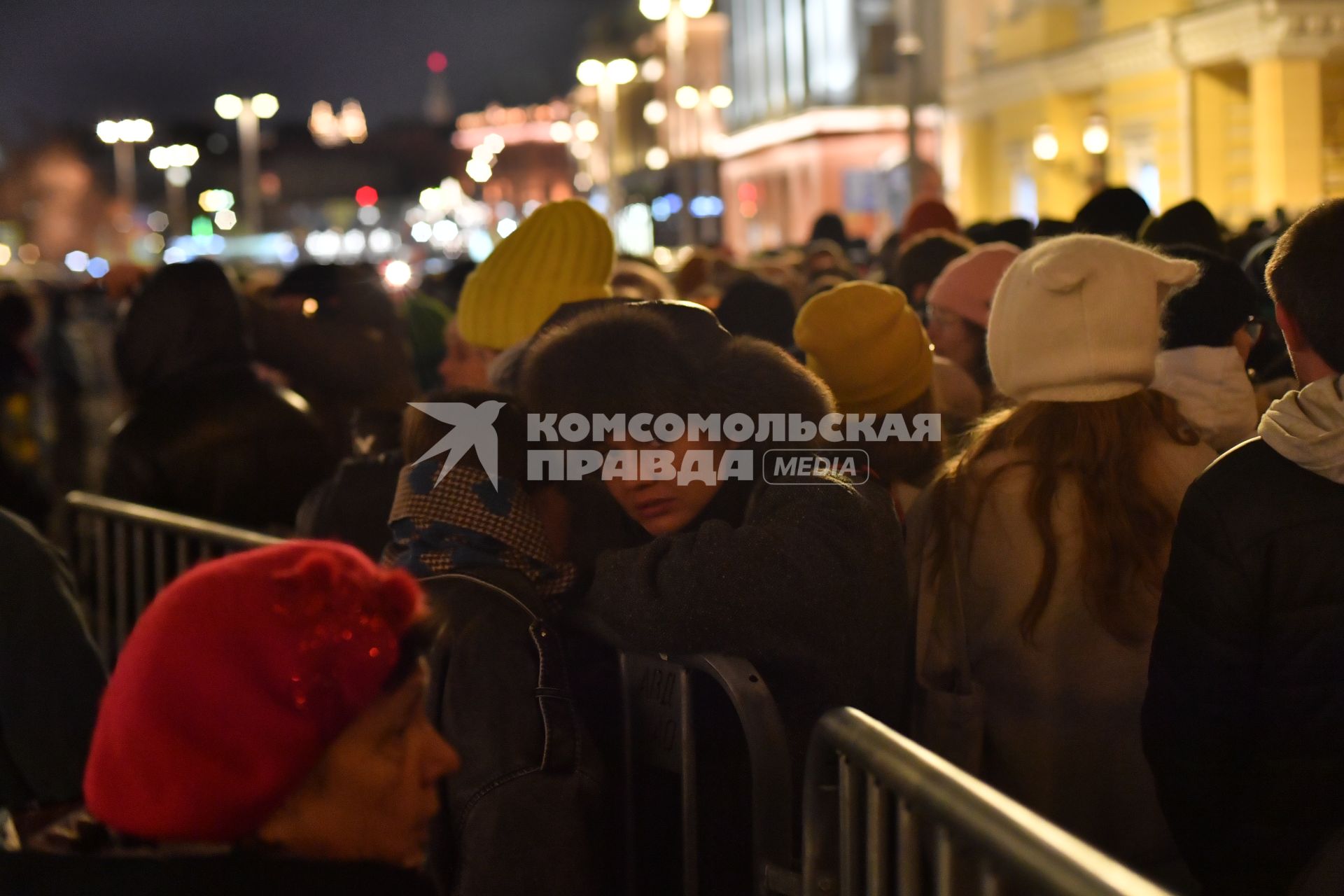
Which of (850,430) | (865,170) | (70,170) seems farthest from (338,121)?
(850,430)

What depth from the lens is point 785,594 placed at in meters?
3.23

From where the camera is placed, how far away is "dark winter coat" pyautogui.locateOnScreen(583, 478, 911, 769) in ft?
10.6

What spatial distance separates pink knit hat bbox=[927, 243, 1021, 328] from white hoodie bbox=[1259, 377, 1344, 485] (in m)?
3.34

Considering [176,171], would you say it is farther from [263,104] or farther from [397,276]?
[397,276]

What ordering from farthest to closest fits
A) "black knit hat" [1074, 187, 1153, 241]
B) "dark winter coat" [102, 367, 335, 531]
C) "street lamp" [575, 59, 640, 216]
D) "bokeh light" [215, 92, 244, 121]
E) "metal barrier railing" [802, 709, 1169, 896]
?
"bokeh light" [215, 92, 244, 121], "street lamp" [575, 59, 640, 216], "black knit hat" [1074, 187, 1153, 241], "dark winter coat" [102, 367, 335, 531], "metal barrier railing" [802, 709, 1169, 896]

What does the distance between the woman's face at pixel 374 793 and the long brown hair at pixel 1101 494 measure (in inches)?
64.8

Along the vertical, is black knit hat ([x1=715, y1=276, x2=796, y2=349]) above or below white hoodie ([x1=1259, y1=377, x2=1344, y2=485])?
above

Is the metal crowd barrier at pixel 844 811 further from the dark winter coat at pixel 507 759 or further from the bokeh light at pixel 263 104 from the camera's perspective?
the bokeh light at pixel 263 104

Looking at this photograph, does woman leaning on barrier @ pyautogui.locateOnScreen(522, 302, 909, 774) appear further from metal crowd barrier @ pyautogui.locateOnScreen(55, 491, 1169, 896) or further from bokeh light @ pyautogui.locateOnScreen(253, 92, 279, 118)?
bokeh light @ pyautogui.locateOnScreen(253, 92, 279, 118)

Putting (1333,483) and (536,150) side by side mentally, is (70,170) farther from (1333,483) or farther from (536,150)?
(1333,483)

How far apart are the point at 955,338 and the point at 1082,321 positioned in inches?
110

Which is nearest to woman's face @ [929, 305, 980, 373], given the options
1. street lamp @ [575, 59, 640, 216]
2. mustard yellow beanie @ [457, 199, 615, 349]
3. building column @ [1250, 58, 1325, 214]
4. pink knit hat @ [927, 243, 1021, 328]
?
pink knit hat @ [927, 243, 1021, 328]

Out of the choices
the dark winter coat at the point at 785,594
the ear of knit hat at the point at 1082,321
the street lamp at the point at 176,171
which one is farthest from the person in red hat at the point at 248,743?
the street lamp at the point at 176,171

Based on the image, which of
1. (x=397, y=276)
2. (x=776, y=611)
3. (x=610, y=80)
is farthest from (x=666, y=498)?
(x=610, y=80)
